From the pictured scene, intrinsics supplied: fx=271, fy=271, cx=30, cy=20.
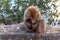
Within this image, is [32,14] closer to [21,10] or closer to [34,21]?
[34,21]

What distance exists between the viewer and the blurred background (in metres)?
7.45

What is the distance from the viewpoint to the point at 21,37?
554 centimetres

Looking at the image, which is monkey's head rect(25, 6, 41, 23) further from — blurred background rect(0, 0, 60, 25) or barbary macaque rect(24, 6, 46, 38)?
blurred background rect(0, 0, 60, 25)

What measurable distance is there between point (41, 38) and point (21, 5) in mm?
2207

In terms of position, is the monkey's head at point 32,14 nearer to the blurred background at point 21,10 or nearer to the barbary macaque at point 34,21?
the barbary macaque at point 34,21

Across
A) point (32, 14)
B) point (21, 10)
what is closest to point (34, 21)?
point (32, 14)

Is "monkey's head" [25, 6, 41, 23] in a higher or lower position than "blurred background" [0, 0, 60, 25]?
higher

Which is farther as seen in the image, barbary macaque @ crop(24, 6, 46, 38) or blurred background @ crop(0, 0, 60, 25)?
blurred background @ crop(0, 0, 60, 25)

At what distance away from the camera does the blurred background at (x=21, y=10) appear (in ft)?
24.4

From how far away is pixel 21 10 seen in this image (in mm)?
7531

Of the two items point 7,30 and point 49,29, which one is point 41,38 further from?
point 7,30

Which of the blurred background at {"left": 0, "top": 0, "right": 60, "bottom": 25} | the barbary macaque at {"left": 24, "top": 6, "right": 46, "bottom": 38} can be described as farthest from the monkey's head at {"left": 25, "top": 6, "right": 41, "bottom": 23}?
the blurred background at {"left": 0, "top": 0, "right": 60, "bottom": 25}

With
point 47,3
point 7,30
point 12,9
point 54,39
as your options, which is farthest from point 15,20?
point 54,39

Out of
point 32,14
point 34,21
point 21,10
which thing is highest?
point 32,14
